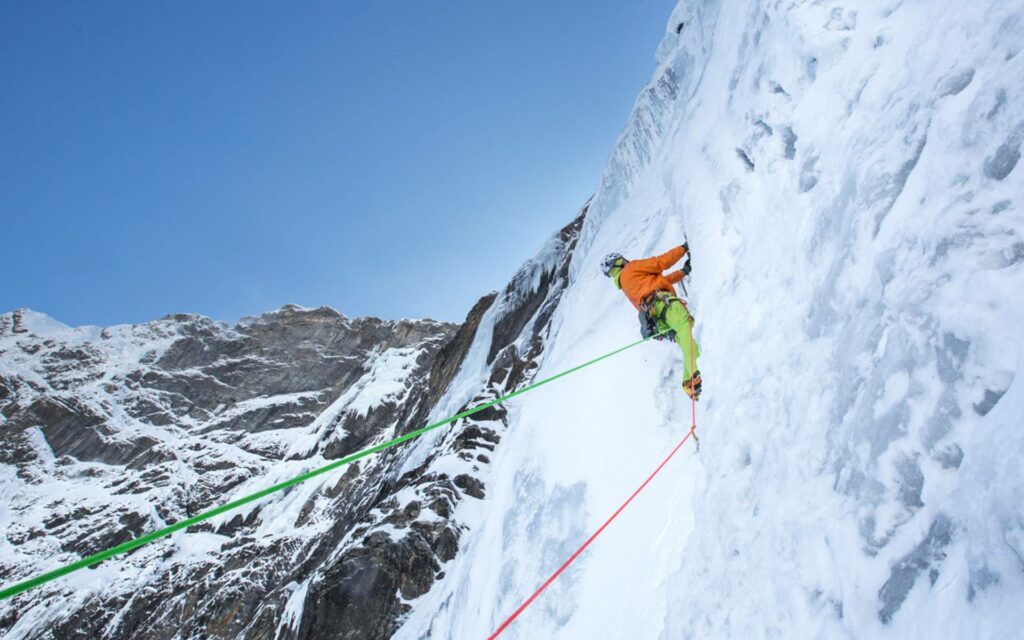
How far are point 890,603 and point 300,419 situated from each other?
266 feet

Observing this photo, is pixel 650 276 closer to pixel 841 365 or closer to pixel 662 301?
pixel 662 301

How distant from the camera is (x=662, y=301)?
472 centimetres

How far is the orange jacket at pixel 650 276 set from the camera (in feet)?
16.3

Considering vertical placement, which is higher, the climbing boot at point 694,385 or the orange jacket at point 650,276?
A: the orange jacket at point 650,276

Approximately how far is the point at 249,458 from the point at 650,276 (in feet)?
224

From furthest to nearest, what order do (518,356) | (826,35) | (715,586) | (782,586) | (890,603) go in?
(518,356), (826,35), (715,586), (782,586), (890,603)

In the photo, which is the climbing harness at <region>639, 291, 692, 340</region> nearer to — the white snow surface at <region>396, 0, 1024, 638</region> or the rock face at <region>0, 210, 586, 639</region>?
the white snow surface at <region>396, 0, 1024, 638</region>

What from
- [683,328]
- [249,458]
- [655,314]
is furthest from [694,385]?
[249,458]

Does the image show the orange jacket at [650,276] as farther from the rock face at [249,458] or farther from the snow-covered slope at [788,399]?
the rock face at [249,458]

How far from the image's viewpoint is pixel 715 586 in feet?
7.66

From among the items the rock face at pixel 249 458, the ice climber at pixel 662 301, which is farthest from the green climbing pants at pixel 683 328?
the rock face at pixel 249 458

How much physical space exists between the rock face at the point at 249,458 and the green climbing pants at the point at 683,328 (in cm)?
658

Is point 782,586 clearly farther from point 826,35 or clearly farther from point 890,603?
point 826,35

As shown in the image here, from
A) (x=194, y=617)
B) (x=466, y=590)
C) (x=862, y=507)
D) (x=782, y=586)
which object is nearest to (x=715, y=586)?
(x=782, y=586)
